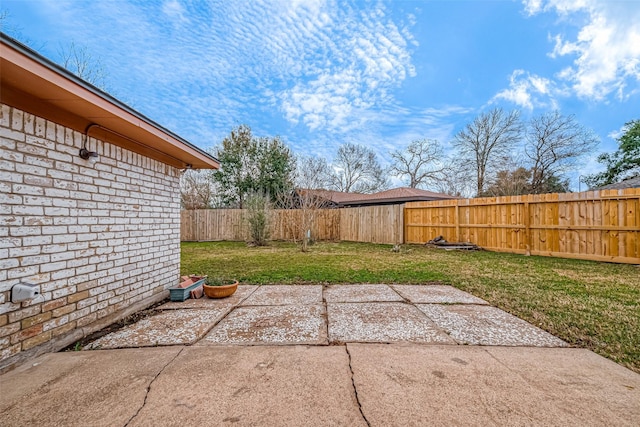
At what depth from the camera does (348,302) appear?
341 centimetres

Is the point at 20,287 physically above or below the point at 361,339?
above

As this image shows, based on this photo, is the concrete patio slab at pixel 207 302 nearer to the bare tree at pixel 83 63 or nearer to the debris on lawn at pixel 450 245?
the debris on lawn at pixel 450 245

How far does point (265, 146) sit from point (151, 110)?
20.7 feet

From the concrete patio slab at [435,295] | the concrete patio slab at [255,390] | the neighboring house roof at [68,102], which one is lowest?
the concrete patio slab at [435,295]

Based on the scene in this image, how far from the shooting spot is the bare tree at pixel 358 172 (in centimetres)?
2373

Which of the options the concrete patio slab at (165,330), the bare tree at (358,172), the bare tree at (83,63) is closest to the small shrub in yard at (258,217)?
the bare tree at (83,63)

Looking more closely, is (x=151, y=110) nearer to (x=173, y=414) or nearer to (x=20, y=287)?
(x=20, y=287)

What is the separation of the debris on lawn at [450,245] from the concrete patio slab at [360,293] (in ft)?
17.1

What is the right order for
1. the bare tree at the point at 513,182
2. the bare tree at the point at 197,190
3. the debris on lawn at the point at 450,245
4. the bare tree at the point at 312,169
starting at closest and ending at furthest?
the debris on lawn at the point at 450,245
the bare tree at the point at 312,169
the bare tree at the point at 197,190
the bare tree at the point at 513,182

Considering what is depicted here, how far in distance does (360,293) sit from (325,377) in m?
2.17

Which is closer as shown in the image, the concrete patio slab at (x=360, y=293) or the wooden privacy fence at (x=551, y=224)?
the concrete patio slab at (x=360, y=293)

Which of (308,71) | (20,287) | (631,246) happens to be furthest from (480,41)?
(20,287)

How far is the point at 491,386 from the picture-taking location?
164cm

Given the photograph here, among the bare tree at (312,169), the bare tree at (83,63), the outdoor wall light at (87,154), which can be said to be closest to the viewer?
the outdoor wall light at (87,154)
